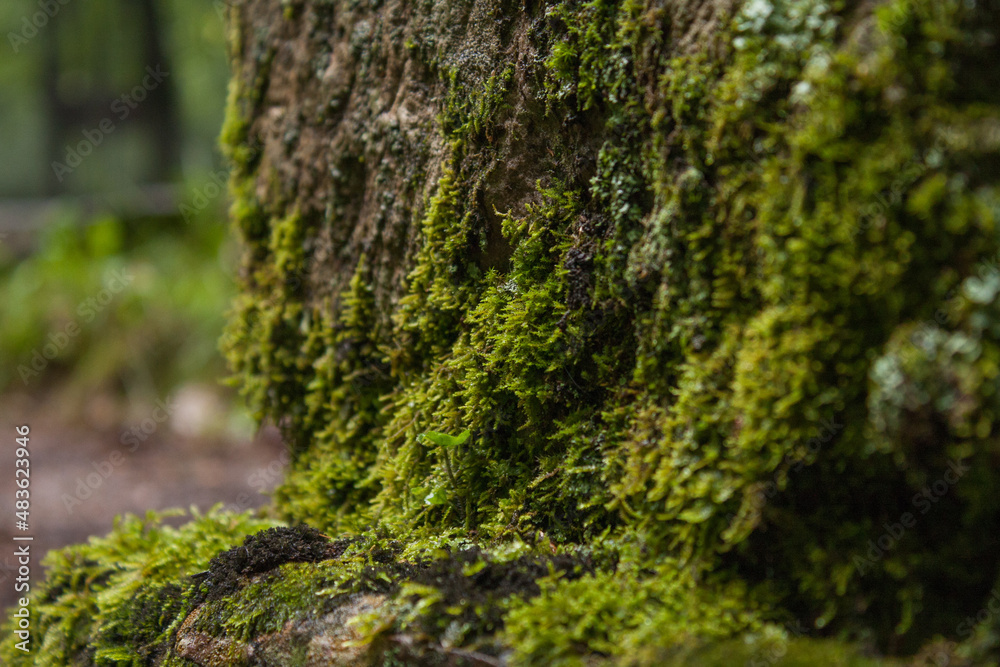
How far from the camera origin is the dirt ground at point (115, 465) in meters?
5.94

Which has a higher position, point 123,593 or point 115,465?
point 115,465

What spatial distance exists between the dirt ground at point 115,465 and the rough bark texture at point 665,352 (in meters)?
3.60

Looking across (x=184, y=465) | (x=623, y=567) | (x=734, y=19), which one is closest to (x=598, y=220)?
(x=734, y=19)

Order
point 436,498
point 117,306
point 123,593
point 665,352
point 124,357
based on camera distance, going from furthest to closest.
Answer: point 117,306 → point 124,357 → point 123,593 → point 436,498 → point 665,352

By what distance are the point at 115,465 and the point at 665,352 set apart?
7.01m

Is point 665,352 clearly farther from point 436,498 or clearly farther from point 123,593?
point 123,593

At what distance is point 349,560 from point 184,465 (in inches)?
230

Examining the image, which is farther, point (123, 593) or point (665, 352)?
point (123, 593)

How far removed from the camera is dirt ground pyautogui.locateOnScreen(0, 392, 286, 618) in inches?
234

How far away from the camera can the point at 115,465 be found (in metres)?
7.10

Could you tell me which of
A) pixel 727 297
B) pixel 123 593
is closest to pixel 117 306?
pixel 123 593

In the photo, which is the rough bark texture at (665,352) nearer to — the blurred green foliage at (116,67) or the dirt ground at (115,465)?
the dirt ground at (115,465)

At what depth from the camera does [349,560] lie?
6.87 feet

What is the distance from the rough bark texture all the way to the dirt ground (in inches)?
142
